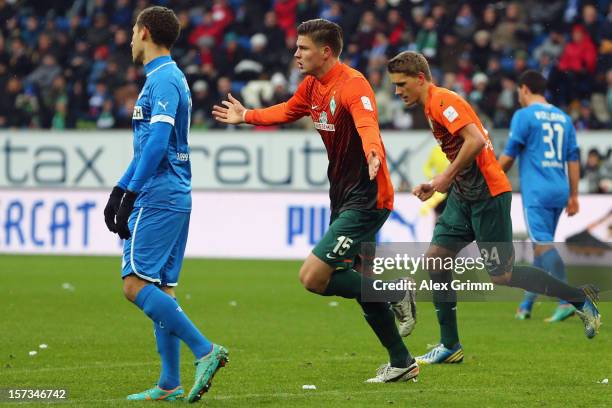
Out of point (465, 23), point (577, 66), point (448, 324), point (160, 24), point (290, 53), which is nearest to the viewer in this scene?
point (160, 24)

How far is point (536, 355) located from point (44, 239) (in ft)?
39.2

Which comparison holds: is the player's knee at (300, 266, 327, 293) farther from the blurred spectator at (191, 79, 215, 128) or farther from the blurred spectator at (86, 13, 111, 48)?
the blurred spectator at (86, 13, 111, 48)

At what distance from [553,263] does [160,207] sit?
600cm

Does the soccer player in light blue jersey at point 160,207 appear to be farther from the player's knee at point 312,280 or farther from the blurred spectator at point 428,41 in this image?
the blurred spectator at point 428,41

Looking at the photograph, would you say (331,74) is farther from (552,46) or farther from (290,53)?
(290,53)

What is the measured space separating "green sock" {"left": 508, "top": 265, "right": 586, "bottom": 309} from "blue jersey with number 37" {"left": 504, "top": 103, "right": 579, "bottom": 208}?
2.72 meters

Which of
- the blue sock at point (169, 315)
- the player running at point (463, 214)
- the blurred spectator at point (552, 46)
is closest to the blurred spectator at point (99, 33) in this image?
the blurred spectator at point (552, 46)

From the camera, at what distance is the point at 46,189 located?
1958 cm

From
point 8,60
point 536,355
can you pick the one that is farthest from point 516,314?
point 8,60

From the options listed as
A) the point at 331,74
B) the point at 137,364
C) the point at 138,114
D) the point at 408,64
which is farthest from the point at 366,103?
the point at 137,364

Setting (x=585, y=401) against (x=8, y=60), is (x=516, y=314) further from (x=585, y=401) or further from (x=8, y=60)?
(x=8, y=60)

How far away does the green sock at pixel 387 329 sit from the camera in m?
7.64

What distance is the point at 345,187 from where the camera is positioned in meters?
7.62

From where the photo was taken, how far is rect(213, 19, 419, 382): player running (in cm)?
745
